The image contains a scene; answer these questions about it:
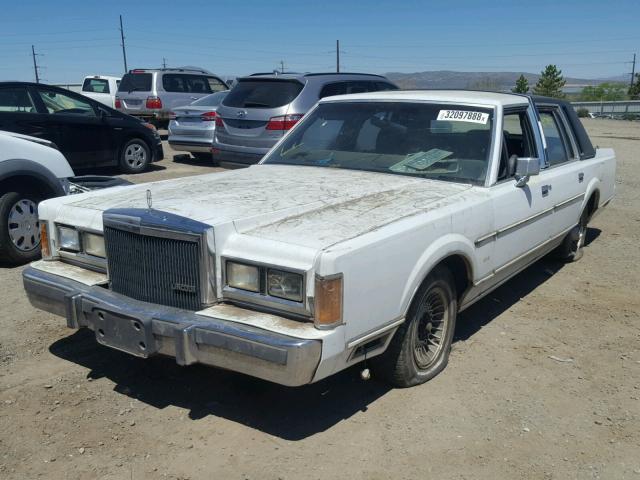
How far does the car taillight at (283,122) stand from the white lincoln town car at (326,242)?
4.14 metres

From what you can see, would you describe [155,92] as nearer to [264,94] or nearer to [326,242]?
[264,94]

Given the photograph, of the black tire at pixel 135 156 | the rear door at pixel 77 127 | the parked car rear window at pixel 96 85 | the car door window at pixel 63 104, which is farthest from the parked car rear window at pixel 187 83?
the car door window at pixel 63 104

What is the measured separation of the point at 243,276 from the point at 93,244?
120cm

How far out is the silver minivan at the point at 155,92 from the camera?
682 inches

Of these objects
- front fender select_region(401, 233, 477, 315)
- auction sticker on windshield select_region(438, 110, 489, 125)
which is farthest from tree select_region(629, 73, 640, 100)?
front fender select_region(401, 233, 477, 315)

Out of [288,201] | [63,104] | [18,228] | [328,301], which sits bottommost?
[18,228]

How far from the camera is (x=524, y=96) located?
562 centimetres

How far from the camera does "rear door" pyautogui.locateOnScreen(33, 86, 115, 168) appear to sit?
9.97 metres

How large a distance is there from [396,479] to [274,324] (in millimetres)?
957

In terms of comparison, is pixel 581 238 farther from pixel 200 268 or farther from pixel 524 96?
pixel 200 268

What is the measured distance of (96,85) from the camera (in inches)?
933

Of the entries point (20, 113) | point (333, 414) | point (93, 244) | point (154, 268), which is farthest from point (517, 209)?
point (20, 113)

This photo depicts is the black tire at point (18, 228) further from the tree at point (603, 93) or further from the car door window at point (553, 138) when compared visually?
the tree at point (603, 93)

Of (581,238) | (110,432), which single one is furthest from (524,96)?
(110,432)
